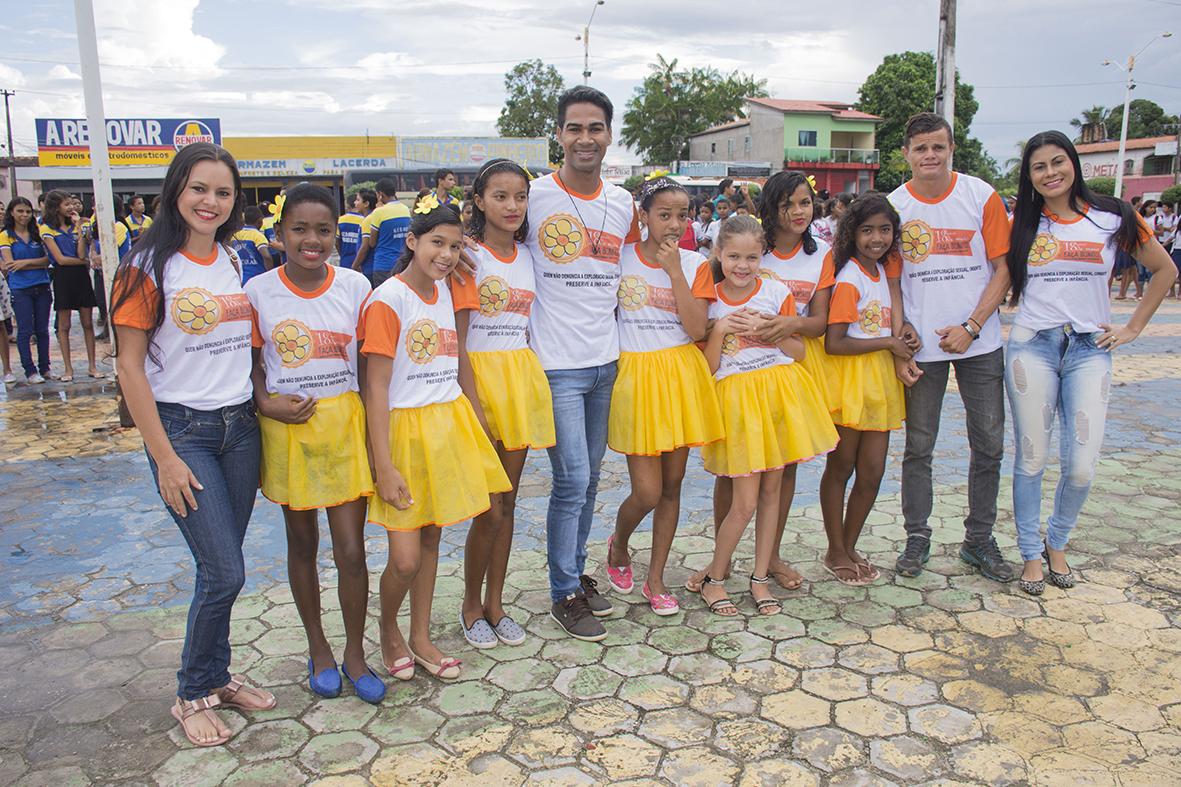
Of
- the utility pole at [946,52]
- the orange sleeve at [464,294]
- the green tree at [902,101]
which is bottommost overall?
the orange sleeve at [464,294]

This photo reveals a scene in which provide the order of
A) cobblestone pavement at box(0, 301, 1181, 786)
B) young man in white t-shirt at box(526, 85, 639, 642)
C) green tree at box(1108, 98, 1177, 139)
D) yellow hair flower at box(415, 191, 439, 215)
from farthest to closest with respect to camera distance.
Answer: green tree at box(1108, 98, 1177, 139) → young man in white t-shirt at box(526, 85, 639, 642) → yellow hair flower at box(415, 191, 439, 215) → cobblestone pavement at box(0, 301, 1181, 786)

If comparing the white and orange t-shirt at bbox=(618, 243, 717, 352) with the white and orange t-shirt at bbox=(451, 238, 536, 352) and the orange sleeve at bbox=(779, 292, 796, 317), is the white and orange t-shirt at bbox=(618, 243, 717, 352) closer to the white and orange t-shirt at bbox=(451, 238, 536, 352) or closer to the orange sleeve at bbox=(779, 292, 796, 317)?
the orange sleeve at bbox=(779, 292, 796, 317)

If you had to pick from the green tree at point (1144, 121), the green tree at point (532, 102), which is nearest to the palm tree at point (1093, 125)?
the green tree at point (1144, 121)

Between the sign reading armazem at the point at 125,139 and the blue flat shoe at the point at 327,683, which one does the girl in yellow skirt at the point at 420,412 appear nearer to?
the blue flat shoe at the point at 327,683

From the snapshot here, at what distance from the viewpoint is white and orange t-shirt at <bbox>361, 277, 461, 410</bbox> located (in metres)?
2.97

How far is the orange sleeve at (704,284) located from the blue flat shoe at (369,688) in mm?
1969

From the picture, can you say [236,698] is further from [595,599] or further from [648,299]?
[648,299]

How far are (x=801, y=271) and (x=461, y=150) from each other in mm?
35920

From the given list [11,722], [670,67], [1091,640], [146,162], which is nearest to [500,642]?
[11,722]

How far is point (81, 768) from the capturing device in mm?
2732

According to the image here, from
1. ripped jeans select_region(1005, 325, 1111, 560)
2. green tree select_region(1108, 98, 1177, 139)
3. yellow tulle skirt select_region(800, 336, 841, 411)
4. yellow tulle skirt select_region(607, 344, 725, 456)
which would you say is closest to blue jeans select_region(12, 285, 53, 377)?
yellow tulle skirt select_region(607, 344, 725, 456)

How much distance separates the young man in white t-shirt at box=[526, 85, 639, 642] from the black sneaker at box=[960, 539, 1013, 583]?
6.28 feet

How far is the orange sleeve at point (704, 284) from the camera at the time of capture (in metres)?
3.66

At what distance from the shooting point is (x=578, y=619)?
3.63 metres
